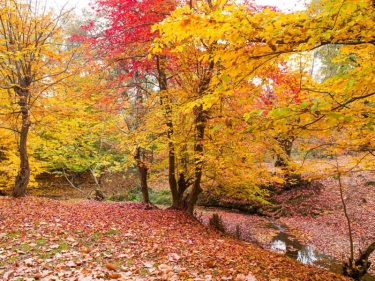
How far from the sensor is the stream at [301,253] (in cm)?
860

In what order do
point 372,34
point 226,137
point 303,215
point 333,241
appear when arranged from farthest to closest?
point 303,215 → point 333,241 → point 226,137 → point 372,34

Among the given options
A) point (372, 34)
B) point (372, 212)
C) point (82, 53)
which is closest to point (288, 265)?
point (372, 34)

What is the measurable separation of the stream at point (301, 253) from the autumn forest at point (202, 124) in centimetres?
34

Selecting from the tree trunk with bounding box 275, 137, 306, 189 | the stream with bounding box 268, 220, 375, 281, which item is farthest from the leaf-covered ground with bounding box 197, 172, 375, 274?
the tree trunk with bounding box 275, 137, 306, 189

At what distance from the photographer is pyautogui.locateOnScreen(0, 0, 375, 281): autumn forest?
306 centimetres

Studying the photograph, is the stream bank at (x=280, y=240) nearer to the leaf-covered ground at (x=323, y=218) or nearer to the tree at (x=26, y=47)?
the leaf-covered ground at (x=323, y=218)

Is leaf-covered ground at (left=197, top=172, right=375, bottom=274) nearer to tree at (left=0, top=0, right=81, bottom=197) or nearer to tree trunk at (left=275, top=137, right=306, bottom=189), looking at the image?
tree trunk at (left=275, top=137, right=306, bottom=189)

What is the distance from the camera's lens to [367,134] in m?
5.29

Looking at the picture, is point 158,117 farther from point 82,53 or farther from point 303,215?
point 303,215

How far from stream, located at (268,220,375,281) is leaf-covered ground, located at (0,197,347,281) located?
3.29 m

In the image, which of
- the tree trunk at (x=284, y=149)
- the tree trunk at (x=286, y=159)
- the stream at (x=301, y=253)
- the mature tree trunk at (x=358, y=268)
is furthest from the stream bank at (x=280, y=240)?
the tree trunk at (x=284, y=149)

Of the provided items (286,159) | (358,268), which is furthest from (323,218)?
(358,268)

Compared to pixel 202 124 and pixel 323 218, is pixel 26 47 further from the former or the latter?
pixel 323 218

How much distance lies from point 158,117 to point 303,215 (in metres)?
10.7
